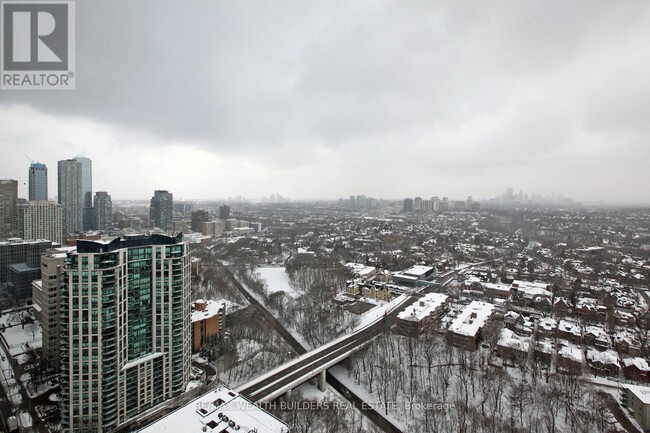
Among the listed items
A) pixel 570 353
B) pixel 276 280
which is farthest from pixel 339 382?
pixel 276 280

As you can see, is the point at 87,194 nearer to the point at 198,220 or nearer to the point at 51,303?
the point at 198,220

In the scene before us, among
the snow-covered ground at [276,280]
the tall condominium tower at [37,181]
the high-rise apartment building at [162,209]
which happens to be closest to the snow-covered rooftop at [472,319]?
the snow-covered ground at [276,280]

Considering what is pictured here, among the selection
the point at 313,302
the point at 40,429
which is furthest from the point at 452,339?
the point at 40,429

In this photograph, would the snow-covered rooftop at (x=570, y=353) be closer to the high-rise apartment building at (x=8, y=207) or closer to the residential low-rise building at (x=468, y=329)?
the residential low-rise building at (x=468, y=329)

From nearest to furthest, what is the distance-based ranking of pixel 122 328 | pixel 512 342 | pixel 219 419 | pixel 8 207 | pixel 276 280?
pixel 219 419 < pixel 122 328 < pixel 512 342 < pixel 276 280 < pixel 8 207

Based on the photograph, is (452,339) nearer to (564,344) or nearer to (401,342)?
(401,342)
